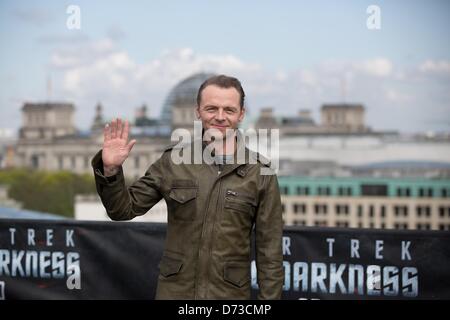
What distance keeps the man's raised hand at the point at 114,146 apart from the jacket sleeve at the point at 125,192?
0.13 feet

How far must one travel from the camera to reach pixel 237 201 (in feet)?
19.5

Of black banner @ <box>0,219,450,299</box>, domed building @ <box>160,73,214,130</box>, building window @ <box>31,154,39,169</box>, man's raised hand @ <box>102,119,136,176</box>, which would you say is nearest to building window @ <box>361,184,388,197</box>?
domed building @ <box>160,73,214,130</box>

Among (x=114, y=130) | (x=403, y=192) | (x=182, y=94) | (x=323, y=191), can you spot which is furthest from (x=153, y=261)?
(x=182, y=94)

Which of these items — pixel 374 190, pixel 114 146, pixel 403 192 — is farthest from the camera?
pixel 374 190

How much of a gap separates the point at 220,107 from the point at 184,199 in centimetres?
58

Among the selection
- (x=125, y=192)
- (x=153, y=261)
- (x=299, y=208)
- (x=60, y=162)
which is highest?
(x=125, y=192)

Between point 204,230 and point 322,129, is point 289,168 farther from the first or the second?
point 204,230

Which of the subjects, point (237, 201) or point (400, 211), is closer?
point (237, 201)

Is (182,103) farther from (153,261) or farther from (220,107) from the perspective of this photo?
(220,107)

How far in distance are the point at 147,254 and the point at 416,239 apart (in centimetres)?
233

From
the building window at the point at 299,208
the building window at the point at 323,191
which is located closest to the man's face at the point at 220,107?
the building window at the point at 299,208

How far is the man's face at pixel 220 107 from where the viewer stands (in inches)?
234

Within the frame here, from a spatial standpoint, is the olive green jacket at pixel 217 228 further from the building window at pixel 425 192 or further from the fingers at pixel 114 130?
the building window at pixel 425 192

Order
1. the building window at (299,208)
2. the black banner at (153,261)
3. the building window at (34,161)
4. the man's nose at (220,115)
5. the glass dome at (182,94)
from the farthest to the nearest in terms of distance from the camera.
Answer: the building window at (34,161)
the glass dome at (182,94)
the building window at (299,208)
the black banner at (153,261)
the man's nose at (220,115)
